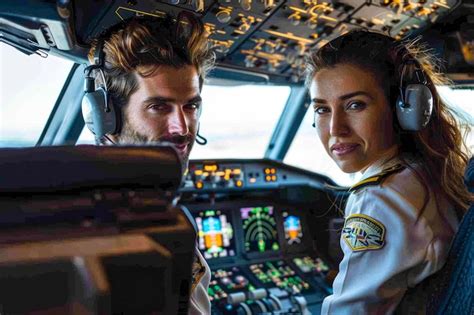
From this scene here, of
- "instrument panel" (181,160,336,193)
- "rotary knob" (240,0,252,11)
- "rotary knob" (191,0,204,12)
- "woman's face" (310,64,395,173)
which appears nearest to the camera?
"woman's face" (310,64,395,173)

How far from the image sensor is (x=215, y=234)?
310 centimetres

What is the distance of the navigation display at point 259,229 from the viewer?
324 centimetres

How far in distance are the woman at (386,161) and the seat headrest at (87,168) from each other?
2.59 feet

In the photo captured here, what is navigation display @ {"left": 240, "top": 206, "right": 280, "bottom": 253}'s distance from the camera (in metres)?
3.24

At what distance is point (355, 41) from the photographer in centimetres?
135

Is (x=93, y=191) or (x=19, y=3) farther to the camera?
(x=19, y=3)

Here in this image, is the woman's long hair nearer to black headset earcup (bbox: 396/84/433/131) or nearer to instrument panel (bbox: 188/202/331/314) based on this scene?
black headset earcup (bbox: 396/84/433/131)

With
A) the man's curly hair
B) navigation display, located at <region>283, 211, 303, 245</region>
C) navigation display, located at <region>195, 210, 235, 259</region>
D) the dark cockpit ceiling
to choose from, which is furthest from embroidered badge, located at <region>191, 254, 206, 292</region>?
navigation display, located at <region>283, 211, 303, 245</region>

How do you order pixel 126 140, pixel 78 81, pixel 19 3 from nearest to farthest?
1. pixel 126 140
2. pixel 19 3
3. pixel 78 81

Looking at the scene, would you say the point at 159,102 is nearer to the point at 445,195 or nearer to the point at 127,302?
the point at 445,195

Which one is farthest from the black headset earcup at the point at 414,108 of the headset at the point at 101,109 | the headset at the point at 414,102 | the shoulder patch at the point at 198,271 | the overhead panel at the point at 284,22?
the overhead panel at the point at 284,22

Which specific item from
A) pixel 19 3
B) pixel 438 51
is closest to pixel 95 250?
pixel 19 3

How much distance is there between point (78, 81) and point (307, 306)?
1781 mm

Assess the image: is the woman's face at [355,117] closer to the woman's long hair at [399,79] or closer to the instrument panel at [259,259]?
the woman's long hair at [399,79]
